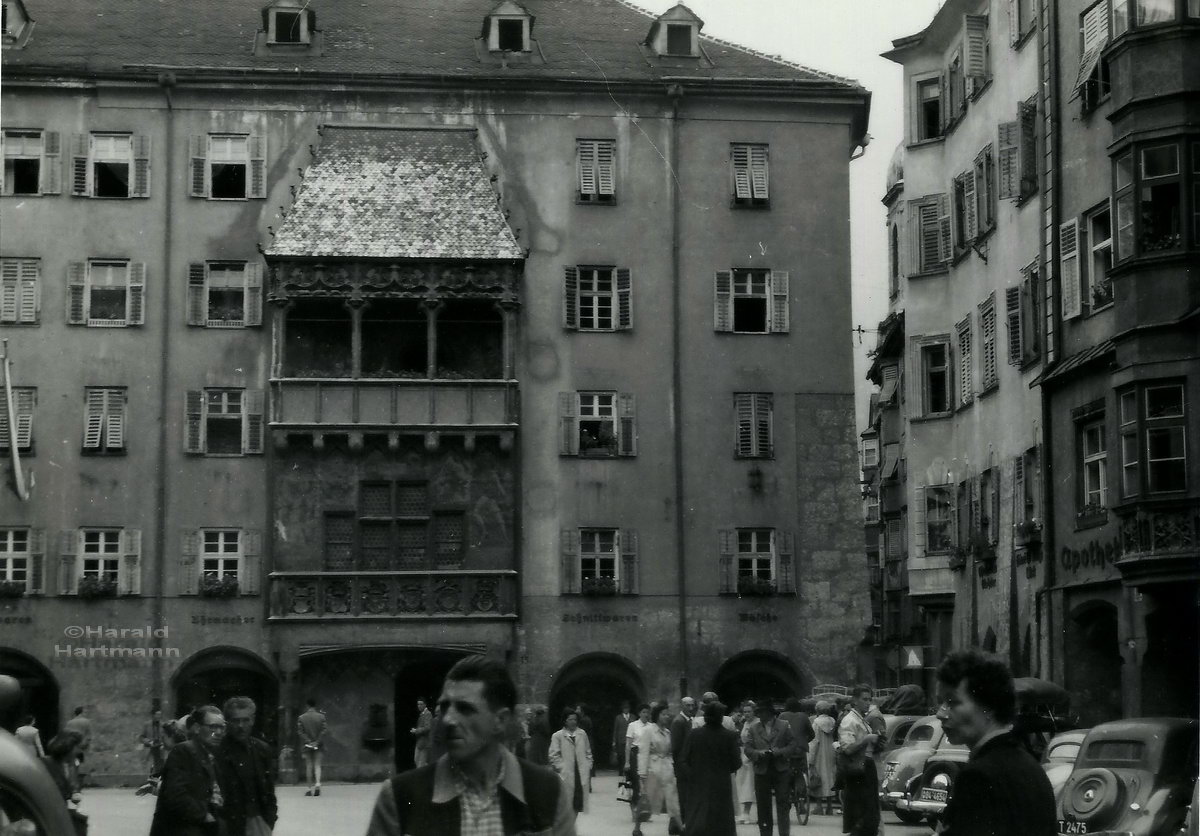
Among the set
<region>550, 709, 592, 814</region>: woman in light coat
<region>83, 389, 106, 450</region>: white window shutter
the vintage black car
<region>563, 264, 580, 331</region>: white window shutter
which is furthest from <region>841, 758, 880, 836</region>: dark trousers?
<region>83, 389, 106, 450</region>: white window shutter

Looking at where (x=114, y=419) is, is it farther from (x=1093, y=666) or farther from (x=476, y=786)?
(x=476, y=786)

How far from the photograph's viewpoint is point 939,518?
4106 cm

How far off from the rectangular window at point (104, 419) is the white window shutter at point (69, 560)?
1.86 m

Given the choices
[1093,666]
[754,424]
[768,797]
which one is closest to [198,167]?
[754,424]

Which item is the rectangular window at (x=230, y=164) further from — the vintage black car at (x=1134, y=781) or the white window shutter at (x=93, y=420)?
the vintage black car at (x=1134, y=781)

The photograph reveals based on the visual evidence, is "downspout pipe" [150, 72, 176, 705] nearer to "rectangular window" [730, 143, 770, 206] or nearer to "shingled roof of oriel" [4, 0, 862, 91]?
"shingled roof of oriel" [4, 0, 862, 91]

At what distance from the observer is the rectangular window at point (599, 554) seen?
44.0 m

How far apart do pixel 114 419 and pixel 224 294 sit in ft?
12.1

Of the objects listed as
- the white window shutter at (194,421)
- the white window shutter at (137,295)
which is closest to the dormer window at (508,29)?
the white window shutter at (137,295)

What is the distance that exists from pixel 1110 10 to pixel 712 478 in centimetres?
1650

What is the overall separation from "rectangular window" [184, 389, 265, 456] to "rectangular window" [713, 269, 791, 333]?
10.4 meters

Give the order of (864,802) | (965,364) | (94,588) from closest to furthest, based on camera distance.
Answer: (864,802)
(965,364)
(94,588)

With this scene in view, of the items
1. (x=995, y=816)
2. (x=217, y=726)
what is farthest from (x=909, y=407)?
(x=995, y=816)

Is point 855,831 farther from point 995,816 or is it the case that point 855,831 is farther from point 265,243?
point 265,243
